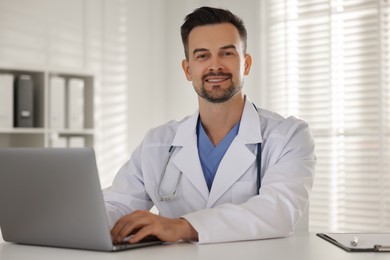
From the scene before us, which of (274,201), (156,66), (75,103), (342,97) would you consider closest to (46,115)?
(75,103)

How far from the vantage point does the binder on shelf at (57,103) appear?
162 inches

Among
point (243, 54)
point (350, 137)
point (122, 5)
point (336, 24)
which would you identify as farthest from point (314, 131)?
point (243, 54)

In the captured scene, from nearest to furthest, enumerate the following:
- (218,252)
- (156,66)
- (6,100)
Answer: (218,252)
(6,100)
(156,66)

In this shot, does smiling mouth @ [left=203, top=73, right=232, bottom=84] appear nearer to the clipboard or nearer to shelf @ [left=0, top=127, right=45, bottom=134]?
the clipboard

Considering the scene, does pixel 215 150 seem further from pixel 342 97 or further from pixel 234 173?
pixel 342 97

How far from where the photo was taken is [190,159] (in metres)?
2.22

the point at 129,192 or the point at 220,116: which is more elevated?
the point at 220,116

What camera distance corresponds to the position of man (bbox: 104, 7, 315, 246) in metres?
2.12

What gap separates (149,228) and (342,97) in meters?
2.94

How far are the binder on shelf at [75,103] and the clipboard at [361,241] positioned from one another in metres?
2.72

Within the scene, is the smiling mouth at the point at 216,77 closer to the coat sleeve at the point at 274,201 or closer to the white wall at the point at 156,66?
the coat sleeve at the point at 274,201

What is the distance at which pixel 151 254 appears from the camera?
4.83 feet

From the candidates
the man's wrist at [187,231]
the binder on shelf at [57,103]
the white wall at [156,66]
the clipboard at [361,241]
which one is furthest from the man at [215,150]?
the white wall at [156,66]

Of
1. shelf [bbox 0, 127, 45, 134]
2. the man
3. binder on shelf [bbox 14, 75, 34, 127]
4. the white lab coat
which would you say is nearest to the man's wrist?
the white lab coat
